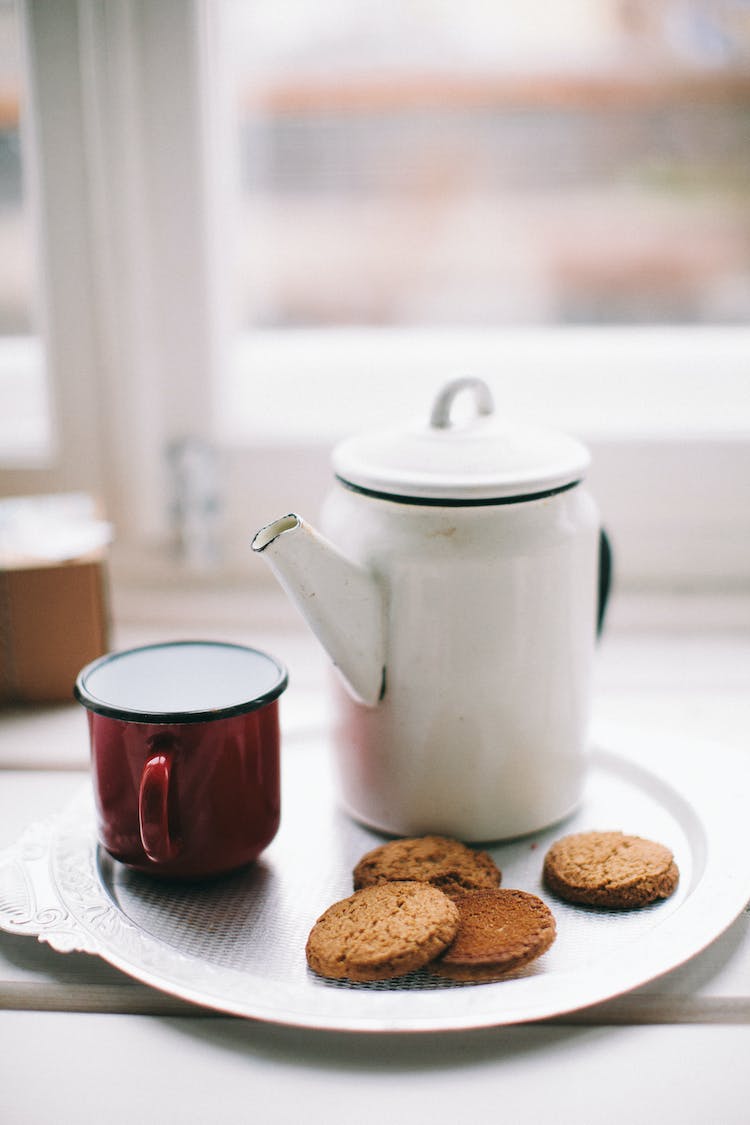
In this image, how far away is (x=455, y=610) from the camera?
0.53 metres

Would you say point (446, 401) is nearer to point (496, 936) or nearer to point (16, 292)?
point (496, 936)

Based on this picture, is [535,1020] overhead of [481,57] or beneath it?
beneath

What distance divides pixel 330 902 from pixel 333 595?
0.15 meters

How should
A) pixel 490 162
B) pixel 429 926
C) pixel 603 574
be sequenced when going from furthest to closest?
pixel 490 162 < pixel 603 574 < pixel 429 926

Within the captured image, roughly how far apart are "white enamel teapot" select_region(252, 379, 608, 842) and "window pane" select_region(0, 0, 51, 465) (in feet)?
1.51

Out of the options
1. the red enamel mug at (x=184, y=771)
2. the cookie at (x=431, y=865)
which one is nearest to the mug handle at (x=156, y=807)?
the red enamel mug at (x=184, y=771)

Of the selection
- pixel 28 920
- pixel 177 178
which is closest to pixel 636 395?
pixel 177 178

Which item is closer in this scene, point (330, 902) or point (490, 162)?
point (330, 902)

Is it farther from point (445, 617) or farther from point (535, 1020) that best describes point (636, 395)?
point (535, 1020)

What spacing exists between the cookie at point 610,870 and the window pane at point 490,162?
1.77ft

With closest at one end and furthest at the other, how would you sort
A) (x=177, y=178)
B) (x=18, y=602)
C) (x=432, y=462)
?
(x=432, y=462)
(x=18, y=602)
(x=177, y=178)

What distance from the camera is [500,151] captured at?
3.00 ft

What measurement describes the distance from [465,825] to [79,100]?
2.03 feet

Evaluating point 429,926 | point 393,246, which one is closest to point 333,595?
point 429,926
